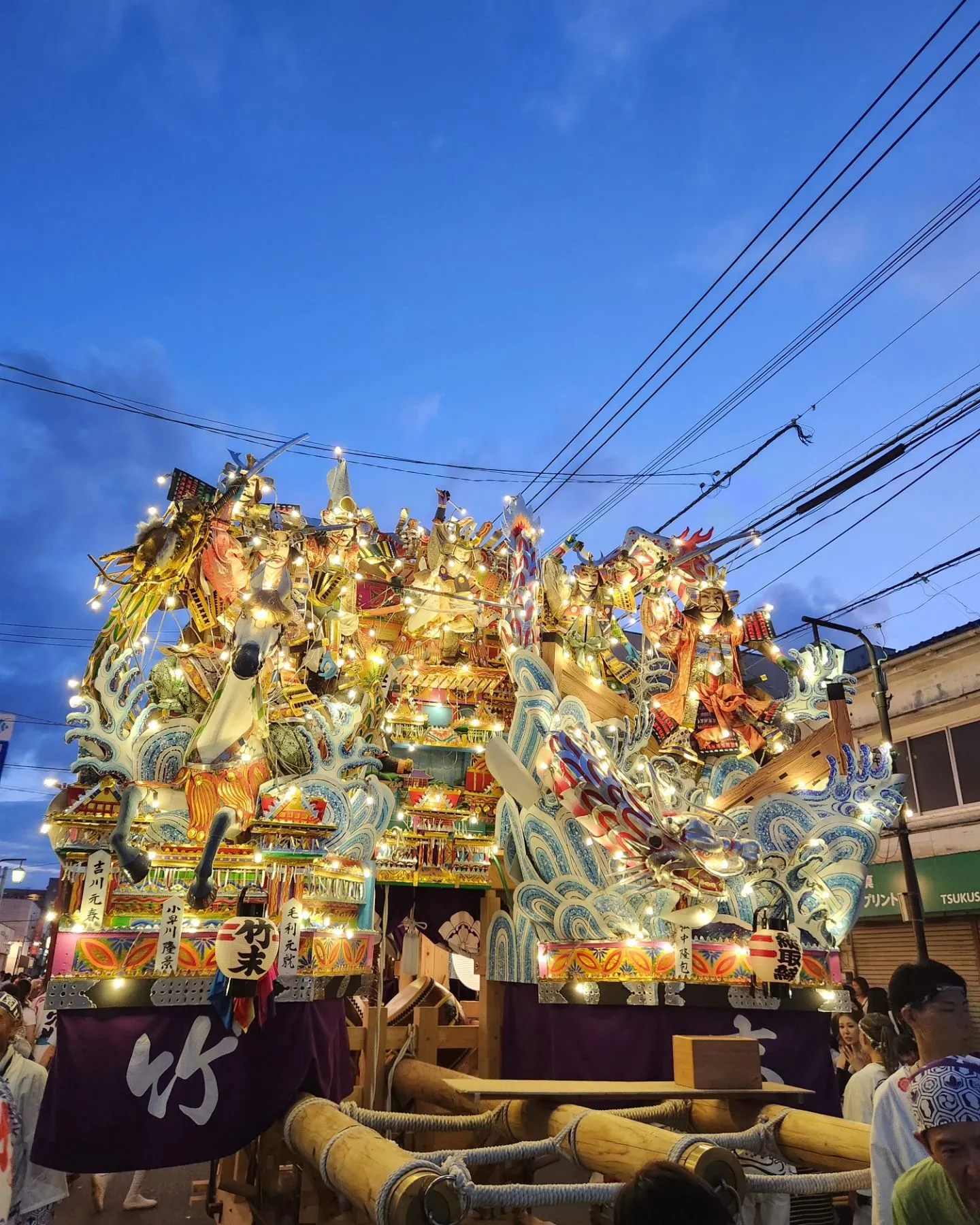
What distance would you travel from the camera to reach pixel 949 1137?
214 cm

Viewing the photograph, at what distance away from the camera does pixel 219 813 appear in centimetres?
664

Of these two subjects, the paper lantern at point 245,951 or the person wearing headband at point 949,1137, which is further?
the paper lantern at point 245,951

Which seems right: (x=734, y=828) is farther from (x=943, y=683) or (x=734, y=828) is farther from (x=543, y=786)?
(x=943, y=683)

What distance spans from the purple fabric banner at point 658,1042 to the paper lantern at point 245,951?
382 cm

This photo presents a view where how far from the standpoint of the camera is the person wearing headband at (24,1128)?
183 inches

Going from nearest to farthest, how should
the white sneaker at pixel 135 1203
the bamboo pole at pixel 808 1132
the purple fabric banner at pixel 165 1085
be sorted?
1. the bamboo pole at pixel 808 1132
2. the purple fabric banner at pixel 165 1085
3. the white sneaker at pixel 135 1203

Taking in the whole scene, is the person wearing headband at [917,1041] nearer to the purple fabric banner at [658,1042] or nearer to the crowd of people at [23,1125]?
the crowd of people at [23,1125]

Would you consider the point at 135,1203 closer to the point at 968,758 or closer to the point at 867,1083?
the point at 867,1083

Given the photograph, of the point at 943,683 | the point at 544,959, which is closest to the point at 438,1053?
the point at 544,959

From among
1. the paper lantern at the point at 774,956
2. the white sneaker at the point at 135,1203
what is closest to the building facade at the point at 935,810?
the paper lantern at the point at 774,956

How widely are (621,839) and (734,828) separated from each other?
1.75 metres

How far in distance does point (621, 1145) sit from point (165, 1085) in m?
3.36

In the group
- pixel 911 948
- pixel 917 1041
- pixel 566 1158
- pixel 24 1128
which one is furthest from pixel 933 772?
pixel 24 1128

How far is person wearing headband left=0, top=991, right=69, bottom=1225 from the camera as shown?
466cm
